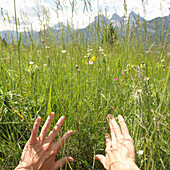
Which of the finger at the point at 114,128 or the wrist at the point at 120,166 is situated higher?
the finger at the point at 114,128

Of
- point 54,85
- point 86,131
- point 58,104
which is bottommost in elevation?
point 86,131

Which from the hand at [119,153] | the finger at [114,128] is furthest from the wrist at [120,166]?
the finger at [114,128]

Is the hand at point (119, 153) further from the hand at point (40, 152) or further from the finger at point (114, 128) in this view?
the hand at point (40, 152)

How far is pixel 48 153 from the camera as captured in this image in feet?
3.15

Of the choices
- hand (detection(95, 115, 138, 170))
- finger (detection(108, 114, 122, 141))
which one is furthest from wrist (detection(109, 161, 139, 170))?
finger (detection(108, 114, 122, 141))

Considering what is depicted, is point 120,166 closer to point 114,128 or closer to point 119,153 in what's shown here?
point 119,153

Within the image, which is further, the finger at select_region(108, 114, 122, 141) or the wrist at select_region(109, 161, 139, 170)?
the finger at select_region(108, 114, 122, 141)

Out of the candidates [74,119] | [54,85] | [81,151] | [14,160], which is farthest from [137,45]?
[14,160]

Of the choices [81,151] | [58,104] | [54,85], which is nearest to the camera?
[81,151]

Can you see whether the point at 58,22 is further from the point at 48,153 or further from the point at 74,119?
the point at 48,153

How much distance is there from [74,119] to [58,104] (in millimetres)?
225

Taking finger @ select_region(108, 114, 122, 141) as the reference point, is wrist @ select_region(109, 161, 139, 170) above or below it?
below

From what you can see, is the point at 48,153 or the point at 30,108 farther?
the point at 30,108

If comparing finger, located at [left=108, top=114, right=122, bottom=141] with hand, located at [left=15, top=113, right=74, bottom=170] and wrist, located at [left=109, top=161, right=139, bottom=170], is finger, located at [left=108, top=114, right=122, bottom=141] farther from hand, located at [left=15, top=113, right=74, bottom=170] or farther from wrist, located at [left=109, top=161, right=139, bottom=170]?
hand, located at [left=15, top=113, right=74, bottom=170]
